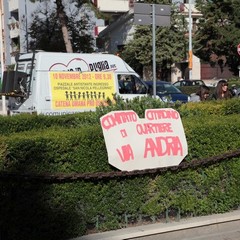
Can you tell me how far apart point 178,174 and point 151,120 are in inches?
26.8

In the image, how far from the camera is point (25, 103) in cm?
1598

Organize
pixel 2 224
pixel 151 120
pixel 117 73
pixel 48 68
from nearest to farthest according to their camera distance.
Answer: pixel 2 224
pixel 151 120
pixel 48 68
pixel 117 73

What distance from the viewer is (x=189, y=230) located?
5891mm

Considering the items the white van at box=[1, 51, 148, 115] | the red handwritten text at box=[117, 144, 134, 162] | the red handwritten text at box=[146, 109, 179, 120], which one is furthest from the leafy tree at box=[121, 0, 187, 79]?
the red handwritten text at box=[117, 144, 134, 162]

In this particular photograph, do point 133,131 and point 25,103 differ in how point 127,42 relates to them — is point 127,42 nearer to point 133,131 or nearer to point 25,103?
point 25,103

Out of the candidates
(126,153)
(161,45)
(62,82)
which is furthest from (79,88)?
(161,45)

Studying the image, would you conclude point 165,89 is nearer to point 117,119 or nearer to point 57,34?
point 117,119

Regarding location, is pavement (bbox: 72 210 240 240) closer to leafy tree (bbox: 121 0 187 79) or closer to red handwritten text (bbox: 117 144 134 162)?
red handwritten text (bbox: 117 144 134 162)

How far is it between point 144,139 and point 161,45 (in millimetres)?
41084

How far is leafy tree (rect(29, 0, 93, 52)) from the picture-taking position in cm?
4294

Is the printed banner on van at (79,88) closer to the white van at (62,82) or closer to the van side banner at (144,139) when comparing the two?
the white van at (62,82)

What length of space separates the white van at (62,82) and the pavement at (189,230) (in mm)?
9240

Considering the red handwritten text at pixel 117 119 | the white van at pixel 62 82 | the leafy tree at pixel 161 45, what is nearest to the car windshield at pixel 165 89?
the white van at pixel 62 82

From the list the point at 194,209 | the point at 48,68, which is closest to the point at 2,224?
the point at 194,209
